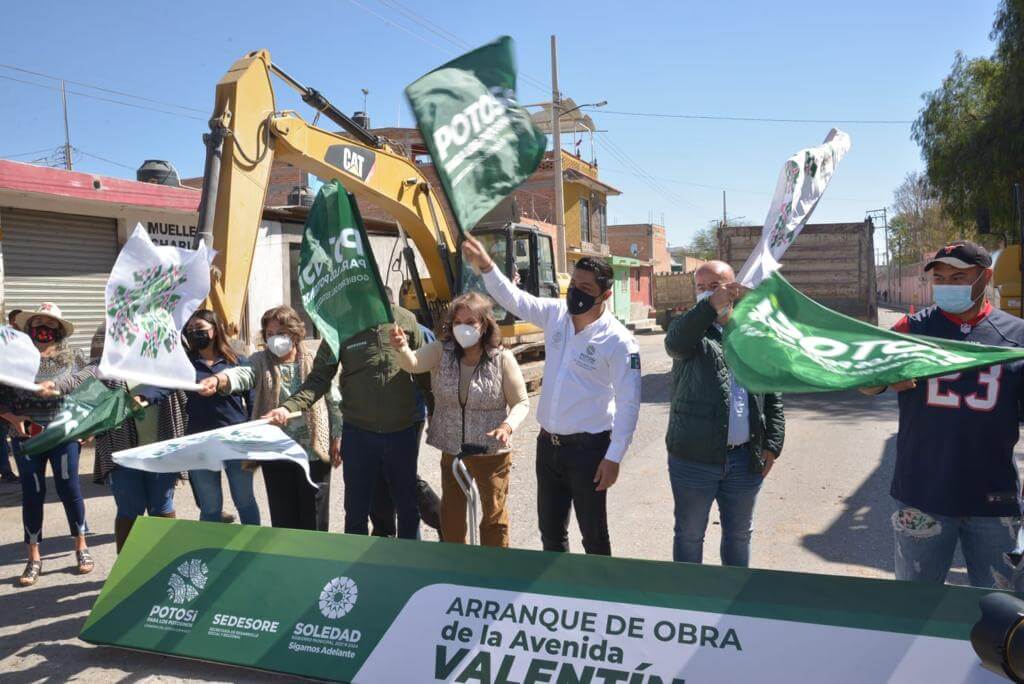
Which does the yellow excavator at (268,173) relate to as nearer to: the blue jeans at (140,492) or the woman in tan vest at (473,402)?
the woman in tan vest at (473,402)

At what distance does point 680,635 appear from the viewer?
3.00 metres

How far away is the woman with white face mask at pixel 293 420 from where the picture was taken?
4.65 m

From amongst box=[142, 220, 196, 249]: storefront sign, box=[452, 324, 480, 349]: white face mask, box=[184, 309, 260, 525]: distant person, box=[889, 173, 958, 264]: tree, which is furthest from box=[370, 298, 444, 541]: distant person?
box=[889, 173, 958, 264]: tree

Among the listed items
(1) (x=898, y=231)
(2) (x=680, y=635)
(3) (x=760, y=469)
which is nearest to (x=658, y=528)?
(3) (x=760, y=469)

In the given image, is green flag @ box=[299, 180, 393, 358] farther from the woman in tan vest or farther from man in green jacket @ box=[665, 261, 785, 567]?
man in green jacket @ box=[665, 261, 785, 567]

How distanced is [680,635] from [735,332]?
1.22 metres

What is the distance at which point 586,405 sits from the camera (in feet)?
12.8

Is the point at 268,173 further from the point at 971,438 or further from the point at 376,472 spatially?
the point at 971,438

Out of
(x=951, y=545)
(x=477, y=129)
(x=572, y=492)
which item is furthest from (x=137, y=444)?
(x=951, y=545)

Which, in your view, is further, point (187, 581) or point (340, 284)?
point (340, 284)

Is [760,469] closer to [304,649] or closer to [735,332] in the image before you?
[735,332]

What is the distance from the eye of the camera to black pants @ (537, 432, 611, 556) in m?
3.85

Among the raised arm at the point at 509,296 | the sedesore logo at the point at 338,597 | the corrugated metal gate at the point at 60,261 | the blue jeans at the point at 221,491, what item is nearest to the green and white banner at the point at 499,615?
the sedesore logo at the point at 338,597

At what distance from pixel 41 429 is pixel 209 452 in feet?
7.84
